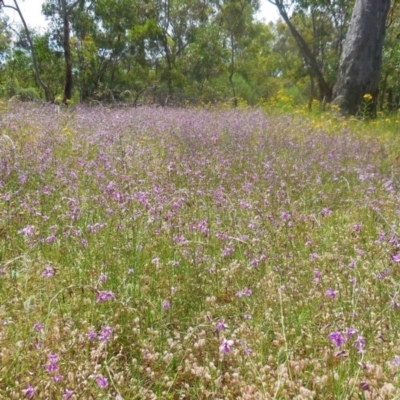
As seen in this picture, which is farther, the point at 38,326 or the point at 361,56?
the point at 361,56

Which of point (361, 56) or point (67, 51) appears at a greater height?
point (67, 51)

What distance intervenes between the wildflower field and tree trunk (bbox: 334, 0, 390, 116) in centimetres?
628

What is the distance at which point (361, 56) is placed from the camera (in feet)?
33.7

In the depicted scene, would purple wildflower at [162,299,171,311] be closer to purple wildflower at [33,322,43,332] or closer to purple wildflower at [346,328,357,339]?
purple wildflower at [33,322,43,332]

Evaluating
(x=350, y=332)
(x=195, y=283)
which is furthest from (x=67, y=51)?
(x=350, y=332)

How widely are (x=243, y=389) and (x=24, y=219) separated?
205 cm

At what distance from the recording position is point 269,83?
109 ft

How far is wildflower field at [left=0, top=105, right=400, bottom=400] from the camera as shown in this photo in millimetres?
1646

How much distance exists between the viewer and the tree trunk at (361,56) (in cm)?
1001

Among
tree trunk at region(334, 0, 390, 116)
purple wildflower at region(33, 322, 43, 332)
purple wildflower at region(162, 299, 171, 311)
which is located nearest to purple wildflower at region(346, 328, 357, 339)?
purple wildflower at region(162, 299, 171, 311)

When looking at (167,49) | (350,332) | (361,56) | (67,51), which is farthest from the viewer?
(167,49)

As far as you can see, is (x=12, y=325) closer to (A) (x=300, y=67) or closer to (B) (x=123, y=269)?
(B) (x=123, y=269)

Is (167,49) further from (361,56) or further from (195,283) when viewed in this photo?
(195,283)

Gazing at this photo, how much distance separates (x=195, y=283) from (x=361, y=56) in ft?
31.9
